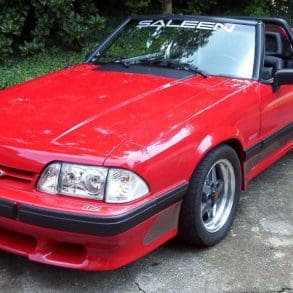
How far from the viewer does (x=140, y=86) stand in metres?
3.70

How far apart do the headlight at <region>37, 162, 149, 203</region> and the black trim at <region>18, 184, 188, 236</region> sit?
0.33 ft

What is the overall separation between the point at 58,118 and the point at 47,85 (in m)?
0.77

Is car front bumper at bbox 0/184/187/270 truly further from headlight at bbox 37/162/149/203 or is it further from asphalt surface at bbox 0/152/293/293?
asphalt surface at bbox 0/152/293/293

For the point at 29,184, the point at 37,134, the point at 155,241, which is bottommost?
the point at 155,241


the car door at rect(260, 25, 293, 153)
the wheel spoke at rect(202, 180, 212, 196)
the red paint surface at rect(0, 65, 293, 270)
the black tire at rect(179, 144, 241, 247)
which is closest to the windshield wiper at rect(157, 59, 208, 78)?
the red paint surface at rect(0, 65, 293, 270)

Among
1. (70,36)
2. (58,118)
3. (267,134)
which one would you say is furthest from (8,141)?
(70,36)

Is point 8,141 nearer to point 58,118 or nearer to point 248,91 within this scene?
point 58,118

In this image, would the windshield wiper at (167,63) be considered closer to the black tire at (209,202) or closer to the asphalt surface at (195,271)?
the black tire at (209,202)

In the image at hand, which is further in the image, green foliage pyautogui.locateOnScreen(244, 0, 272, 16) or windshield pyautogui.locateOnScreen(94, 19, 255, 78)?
green foliage pyautogui.locateOnScreen(244, 0, 272, 16)

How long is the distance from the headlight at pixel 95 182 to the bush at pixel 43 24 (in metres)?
5.83

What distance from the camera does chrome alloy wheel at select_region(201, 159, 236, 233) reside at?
3.43 m

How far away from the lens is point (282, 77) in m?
3.93

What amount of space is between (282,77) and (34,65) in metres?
5.10

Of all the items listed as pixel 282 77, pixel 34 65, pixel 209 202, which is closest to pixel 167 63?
pixel 282 77
